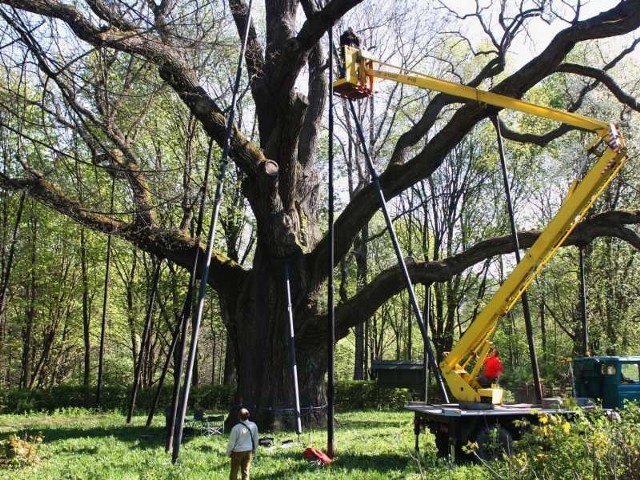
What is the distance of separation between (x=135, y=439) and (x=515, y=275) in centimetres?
861

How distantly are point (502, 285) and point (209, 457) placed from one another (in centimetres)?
607

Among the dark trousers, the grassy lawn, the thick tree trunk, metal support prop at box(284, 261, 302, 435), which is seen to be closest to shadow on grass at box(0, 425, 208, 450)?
the grassy lawn

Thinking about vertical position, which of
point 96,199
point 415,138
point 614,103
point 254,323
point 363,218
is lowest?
point 254,323

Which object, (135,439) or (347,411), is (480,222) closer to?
(347,411)

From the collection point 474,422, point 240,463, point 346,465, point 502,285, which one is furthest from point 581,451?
point 502,285

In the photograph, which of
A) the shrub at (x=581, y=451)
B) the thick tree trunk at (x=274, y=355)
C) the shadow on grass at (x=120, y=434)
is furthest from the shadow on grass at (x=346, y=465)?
the thick tree trunk at (x=274, y=355)

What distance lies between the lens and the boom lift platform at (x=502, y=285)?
33.7ft

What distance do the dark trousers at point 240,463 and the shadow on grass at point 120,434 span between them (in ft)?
13.8

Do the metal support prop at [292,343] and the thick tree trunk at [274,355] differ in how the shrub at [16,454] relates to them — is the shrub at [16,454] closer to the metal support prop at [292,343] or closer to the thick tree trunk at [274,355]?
the metal support prop at [292,343]

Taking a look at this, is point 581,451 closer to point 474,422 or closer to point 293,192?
point 474,422

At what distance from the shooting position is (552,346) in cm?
3891

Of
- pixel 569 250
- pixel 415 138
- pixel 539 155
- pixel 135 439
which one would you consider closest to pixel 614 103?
pixel 539 155

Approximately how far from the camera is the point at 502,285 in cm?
1159

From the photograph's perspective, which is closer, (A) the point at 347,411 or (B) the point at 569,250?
(A) the point at 347,411
